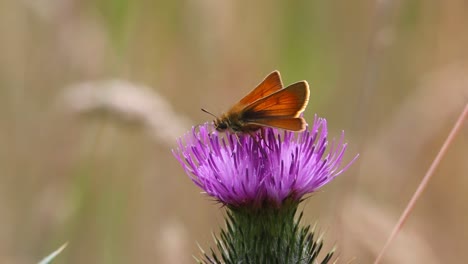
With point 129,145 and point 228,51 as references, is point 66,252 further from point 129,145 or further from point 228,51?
point 228,51

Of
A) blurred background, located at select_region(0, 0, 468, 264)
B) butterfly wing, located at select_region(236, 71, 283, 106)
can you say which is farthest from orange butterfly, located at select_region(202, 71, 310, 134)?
blurred background, located at select_region(0, 0, 468, 264)

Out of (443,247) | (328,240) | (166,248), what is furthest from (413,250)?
(166,248)

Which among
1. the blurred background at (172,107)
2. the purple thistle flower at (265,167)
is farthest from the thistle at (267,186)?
the blurred background at (172,107)

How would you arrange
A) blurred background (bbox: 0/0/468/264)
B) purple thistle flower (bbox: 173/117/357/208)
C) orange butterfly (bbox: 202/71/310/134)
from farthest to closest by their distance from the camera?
blurred background (bbox: 0/0/468/264) < purple thistle flower (bbox: 173/117/357/208) < orange butterfly (bbox: 202/71/310/134)

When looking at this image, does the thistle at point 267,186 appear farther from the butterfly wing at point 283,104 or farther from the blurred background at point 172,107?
the blurred background at point 172,107

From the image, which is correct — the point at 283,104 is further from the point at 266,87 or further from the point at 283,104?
the point at 266,87

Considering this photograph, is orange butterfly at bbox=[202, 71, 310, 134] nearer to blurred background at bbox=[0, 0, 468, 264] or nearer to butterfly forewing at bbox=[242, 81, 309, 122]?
butterfly forewing at bbox=[242, 81, 309, 122]
